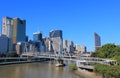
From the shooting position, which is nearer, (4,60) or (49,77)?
(49,77)

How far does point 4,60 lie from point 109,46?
5586cm

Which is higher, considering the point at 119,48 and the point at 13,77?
the point at 119,48

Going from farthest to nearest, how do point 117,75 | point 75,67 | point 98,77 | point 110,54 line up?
point 110,54
point 75,67
point 98,77
point 117,75

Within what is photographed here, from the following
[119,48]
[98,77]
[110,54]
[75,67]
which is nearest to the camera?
[98,77]

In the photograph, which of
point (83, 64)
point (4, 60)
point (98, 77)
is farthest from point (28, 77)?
point (4, 60)

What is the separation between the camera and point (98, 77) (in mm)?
55531

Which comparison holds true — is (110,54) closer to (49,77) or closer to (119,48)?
(119,48)

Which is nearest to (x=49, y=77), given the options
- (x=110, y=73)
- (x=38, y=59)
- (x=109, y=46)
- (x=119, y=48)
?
Answer: (x=110, y=73)

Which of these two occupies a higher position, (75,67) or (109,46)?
(109,46)

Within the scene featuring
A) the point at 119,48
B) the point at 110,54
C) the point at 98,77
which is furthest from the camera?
the point at 110,54

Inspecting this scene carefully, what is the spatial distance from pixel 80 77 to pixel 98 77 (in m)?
4.45

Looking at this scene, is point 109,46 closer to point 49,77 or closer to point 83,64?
point 83,64

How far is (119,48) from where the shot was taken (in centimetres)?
8819

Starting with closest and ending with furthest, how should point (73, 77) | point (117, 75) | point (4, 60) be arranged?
point (117, 75)
point (73, 77)
point (4, 60)
